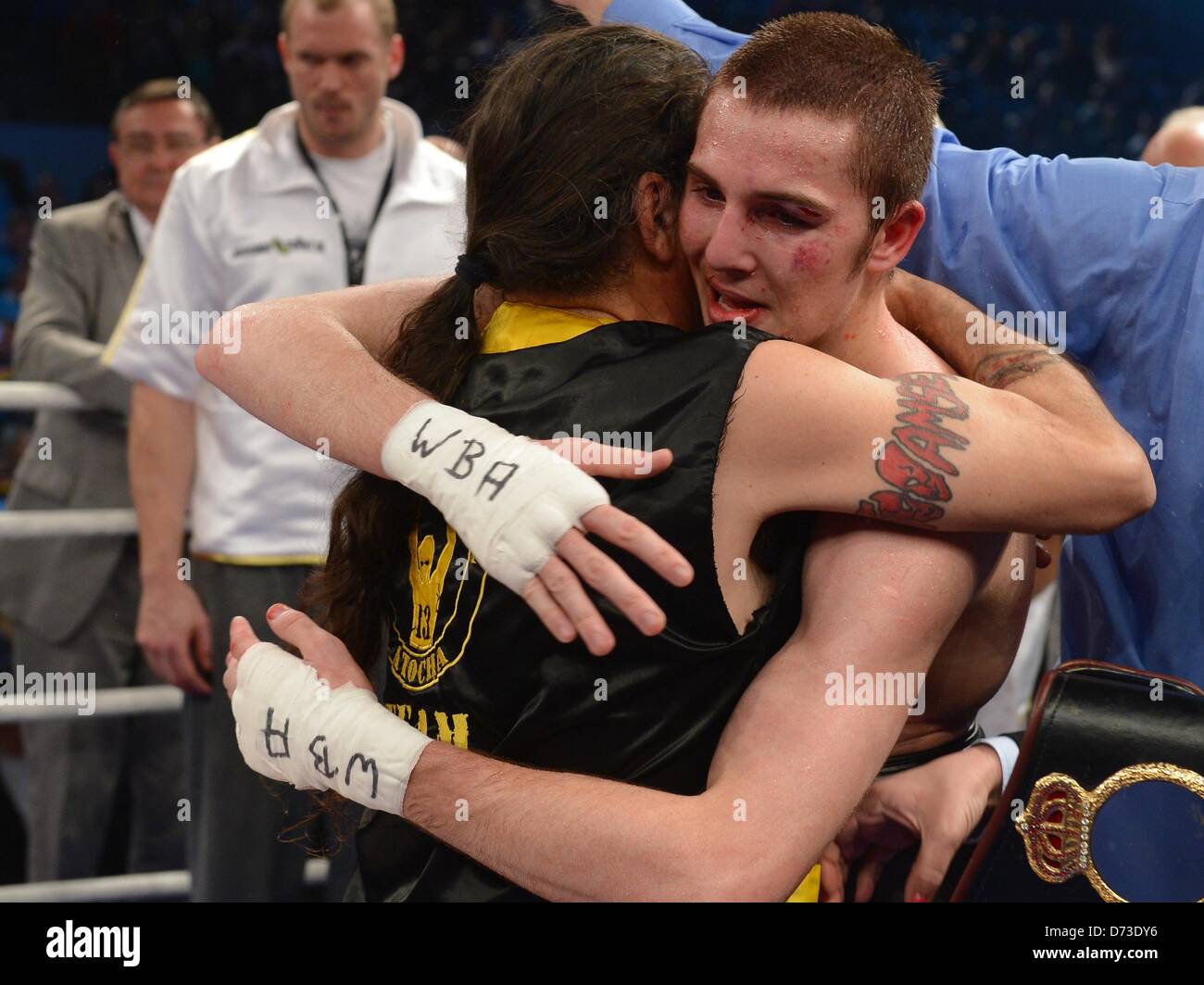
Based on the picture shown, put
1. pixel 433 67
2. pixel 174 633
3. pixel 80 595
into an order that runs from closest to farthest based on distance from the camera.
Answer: pixel 174 633
pixel 80 595
pixel 433 67

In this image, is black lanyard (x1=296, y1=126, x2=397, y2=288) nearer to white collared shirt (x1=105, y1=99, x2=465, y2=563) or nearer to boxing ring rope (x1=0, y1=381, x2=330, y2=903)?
white collared shirt (x1=105, y1=99, x2=465, y2=563)

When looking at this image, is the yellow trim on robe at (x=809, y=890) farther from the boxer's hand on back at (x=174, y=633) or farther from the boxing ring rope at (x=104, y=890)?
the boxer's hand on back at (x=174, y=633)

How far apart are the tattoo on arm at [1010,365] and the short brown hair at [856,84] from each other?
197 millimetres

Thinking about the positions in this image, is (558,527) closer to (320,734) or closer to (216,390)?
(320,734)

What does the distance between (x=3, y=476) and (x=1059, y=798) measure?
4371 millimetres

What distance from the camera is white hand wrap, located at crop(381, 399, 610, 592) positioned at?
112 cm

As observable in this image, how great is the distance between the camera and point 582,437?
1229 millimetres

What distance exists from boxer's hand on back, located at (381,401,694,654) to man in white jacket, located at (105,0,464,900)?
4.92ft

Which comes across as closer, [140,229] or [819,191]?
[819,191]

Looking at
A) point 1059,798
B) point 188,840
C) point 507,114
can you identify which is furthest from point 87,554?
point 1059,798

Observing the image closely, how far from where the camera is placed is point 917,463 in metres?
1.19

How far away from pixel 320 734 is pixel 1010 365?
816 millimetres

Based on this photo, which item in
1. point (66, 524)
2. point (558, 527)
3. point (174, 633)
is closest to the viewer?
point (558, 527)
